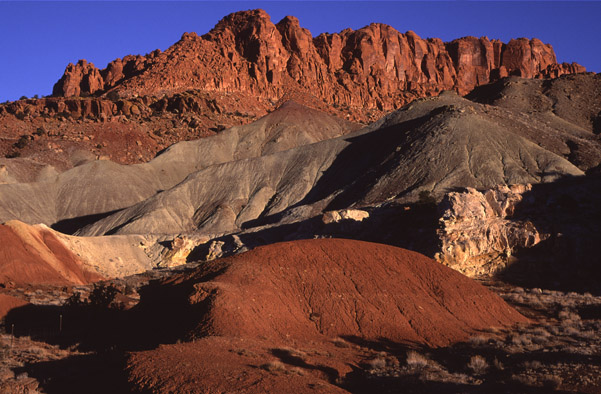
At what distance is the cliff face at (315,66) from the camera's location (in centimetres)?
13250

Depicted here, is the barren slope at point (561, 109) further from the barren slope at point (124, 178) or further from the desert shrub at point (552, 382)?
the desert shrub at point (552, 382)

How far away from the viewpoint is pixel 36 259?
37.1 m

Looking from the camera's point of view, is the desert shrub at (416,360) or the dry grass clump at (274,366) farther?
the desert shrub at (416,360)

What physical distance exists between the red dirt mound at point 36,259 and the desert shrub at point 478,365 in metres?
28.5

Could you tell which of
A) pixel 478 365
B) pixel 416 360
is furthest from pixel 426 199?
pixel 478 365

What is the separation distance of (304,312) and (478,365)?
595 cm

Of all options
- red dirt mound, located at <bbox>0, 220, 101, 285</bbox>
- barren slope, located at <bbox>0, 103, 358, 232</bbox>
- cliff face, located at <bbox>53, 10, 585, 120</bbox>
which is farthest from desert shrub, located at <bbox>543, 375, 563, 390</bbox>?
cliff face, located at <bbox>53, 10, 585, 120</bbox>

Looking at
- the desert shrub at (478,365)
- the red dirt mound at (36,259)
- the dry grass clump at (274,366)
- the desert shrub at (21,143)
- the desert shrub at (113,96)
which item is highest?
the desert shrub at (113,96)

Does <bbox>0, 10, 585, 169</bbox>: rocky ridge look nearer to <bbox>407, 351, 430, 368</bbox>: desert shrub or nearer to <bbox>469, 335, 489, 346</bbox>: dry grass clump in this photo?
<bbox>469, 335, 489, 346</bbox>: dry grass clump

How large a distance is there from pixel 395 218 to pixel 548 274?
46.1 ft

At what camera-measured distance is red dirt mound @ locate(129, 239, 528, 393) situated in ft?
39.2

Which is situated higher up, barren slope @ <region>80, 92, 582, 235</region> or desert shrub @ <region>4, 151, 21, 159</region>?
desert shrub @ <region>4, 151, 21, 159</region>

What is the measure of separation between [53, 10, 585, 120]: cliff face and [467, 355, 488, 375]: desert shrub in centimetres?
11589

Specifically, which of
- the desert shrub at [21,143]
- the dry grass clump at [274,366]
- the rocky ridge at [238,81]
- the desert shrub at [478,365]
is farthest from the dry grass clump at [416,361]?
the desert shrub at [21,143]
